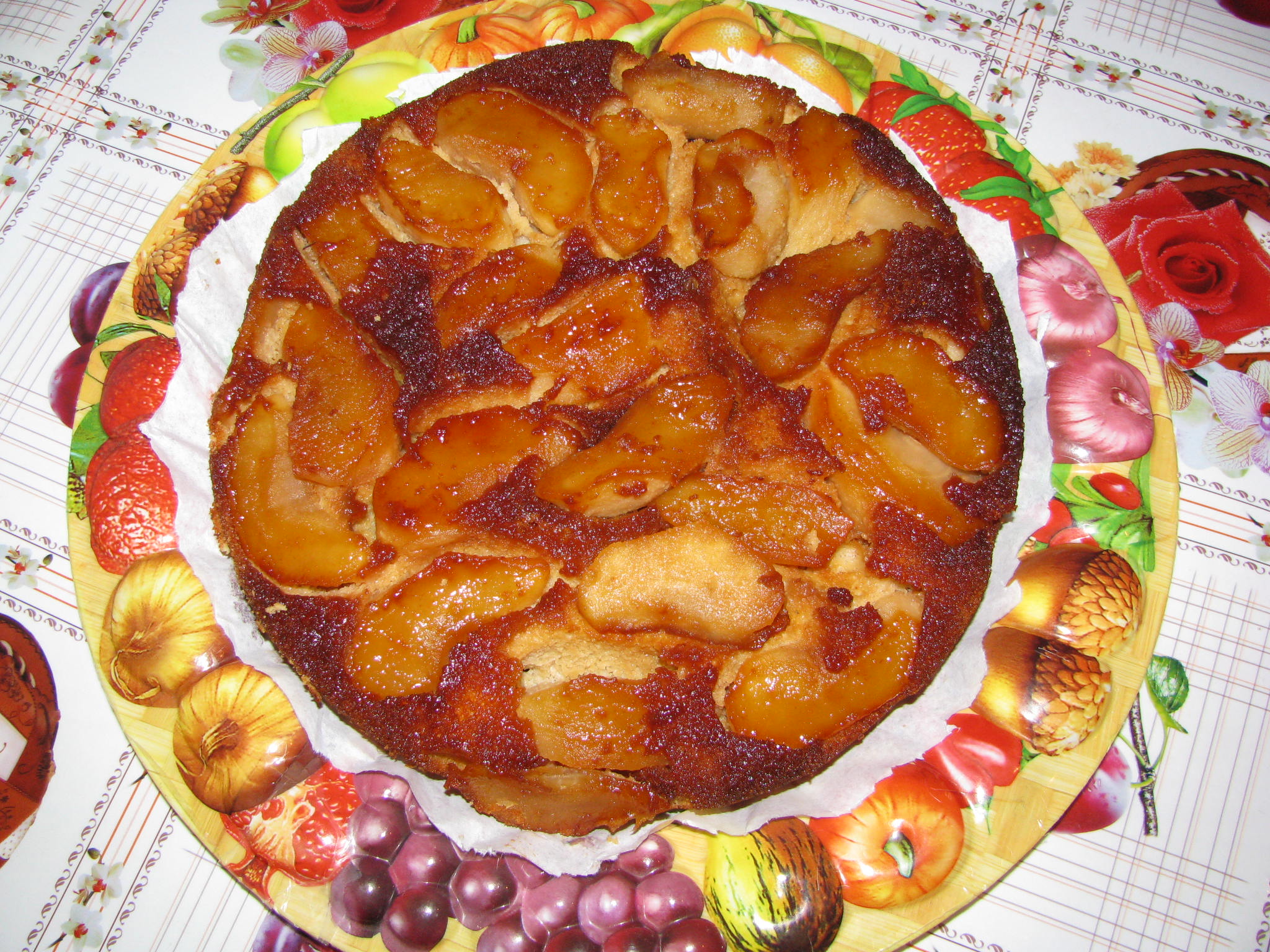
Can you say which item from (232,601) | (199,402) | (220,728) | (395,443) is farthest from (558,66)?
(220,728)

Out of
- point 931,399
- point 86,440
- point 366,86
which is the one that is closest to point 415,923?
point 86,440

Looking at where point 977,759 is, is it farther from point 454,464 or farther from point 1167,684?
point 454,464

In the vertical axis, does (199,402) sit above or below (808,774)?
above

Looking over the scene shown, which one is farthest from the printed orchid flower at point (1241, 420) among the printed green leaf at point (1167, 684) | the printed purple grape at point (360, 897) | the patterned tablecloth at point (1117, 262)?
the printed purple grape at point (360, 897)

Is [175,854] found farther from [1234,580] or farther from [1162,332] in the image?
[1162,332]

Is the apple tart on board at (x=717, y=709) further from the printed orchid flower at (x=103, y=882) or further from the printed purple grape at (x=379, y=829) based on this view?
the printed orchid flower at (x=103, y=882)

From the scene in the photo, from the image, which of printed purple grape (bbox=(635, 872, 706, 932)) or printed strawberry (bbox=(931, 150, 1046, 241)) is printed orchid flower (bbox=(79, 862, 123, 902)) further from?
printed strawberry (bbox=(931, 150, 1046, 241))

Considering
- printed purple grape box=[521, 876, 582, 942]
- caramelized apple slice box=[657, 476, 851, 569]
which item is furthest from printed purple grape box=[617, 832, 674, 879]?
caramelized apple slice box=[657, 476, 851, 569]
